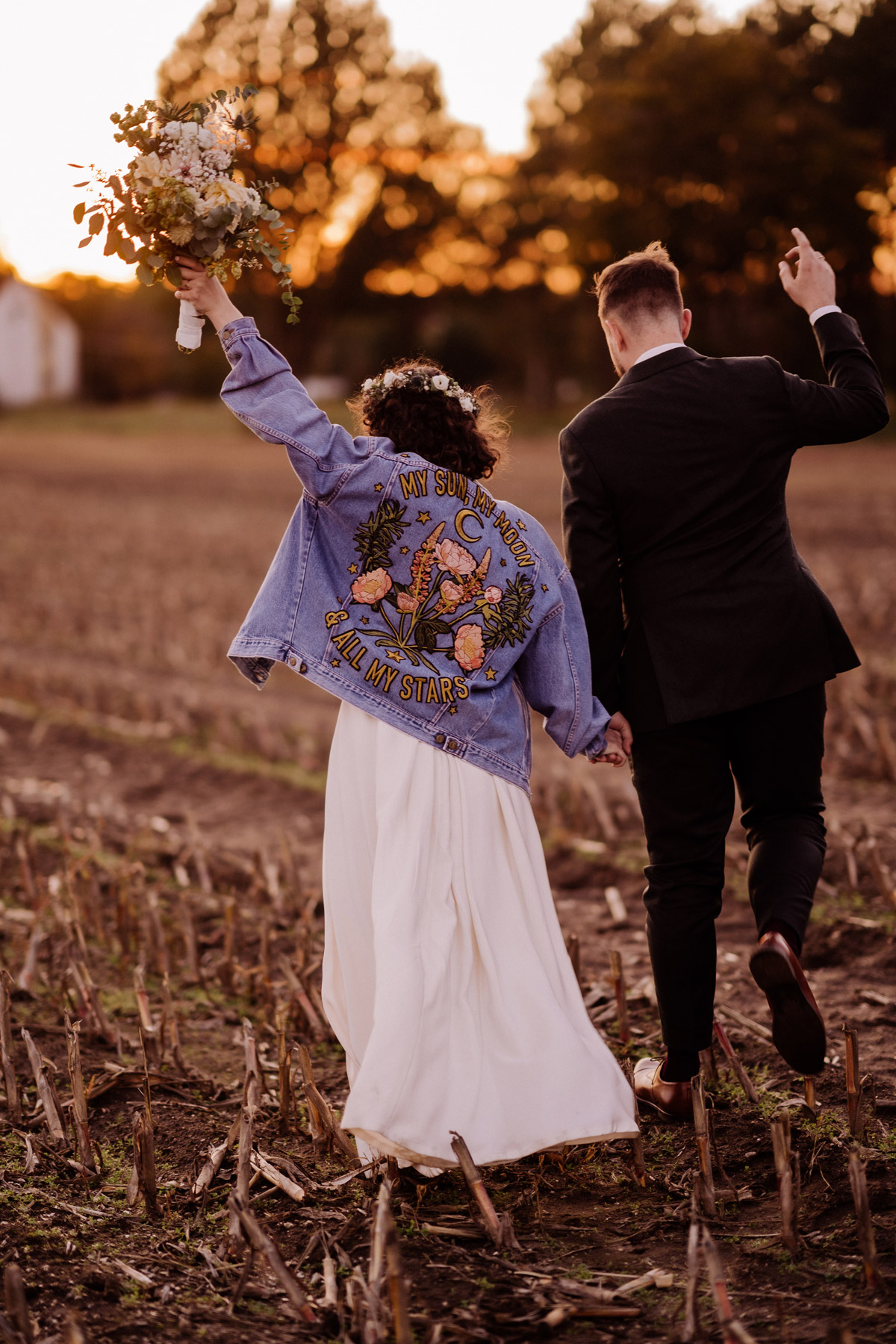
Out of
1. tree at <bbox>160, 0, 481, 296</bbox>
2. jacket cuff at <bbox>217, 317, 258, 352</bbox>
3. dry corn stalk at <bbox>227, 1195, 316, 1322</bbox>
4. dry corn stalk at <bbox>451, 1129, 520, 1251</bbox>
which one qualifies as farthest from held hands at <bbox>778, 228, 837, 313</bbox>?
tree at <bbox>160, 0, 481, 296</bbox>

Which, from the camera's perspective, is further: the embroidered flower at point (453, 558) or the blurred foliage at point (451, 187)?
the blurred foliage at point (451, 187)

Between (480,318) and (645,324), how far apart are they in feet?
164

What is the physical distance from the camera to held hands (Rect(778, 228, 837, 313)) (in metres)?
3.62

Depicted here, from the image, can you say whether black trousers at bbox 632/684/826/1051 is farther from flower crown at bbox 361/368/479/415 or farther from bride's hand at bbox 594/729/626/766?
flower crown at bbox 361/368/479/415

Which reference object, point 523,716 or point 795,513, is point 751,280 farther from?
point 523,716

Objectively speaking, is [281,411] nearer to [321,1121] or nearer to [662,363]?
[662,363]

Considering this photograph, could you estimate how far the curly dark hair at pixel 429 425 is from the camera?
127 inches

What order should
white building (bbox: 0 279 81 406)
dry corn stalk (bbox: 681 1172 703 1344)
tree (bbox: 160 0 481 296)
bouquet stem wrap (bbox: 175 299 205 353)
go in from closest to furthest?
dry corn stalk (bbox: 681 1172 703 1344) → bouquet stem wrap (bbox: 175 299 205 353) → tree (bbox: 160 0 481 296) → white building (bbox: 0 279 81 406)

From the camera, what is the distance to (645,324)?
11.3 feet

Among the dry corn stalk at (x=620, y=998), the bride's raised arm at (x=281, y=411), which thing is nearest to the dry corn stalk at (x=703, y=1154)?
the dry corn stalk at (x=620, y=998)

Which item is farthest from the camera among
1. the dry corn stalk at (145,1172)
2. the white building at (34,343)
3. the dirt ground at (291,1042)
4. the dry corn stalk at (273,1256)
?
the white building at (34,343)

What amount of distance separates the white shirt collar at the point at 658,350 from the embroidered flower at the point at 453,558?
759 millimetres

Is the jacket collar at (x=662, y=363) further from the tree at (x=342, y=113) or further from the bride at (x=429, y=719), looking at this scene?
the tree at (x=342, y=113)

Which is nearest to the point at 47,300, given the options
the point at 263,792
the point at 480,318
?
the point at 480,318
